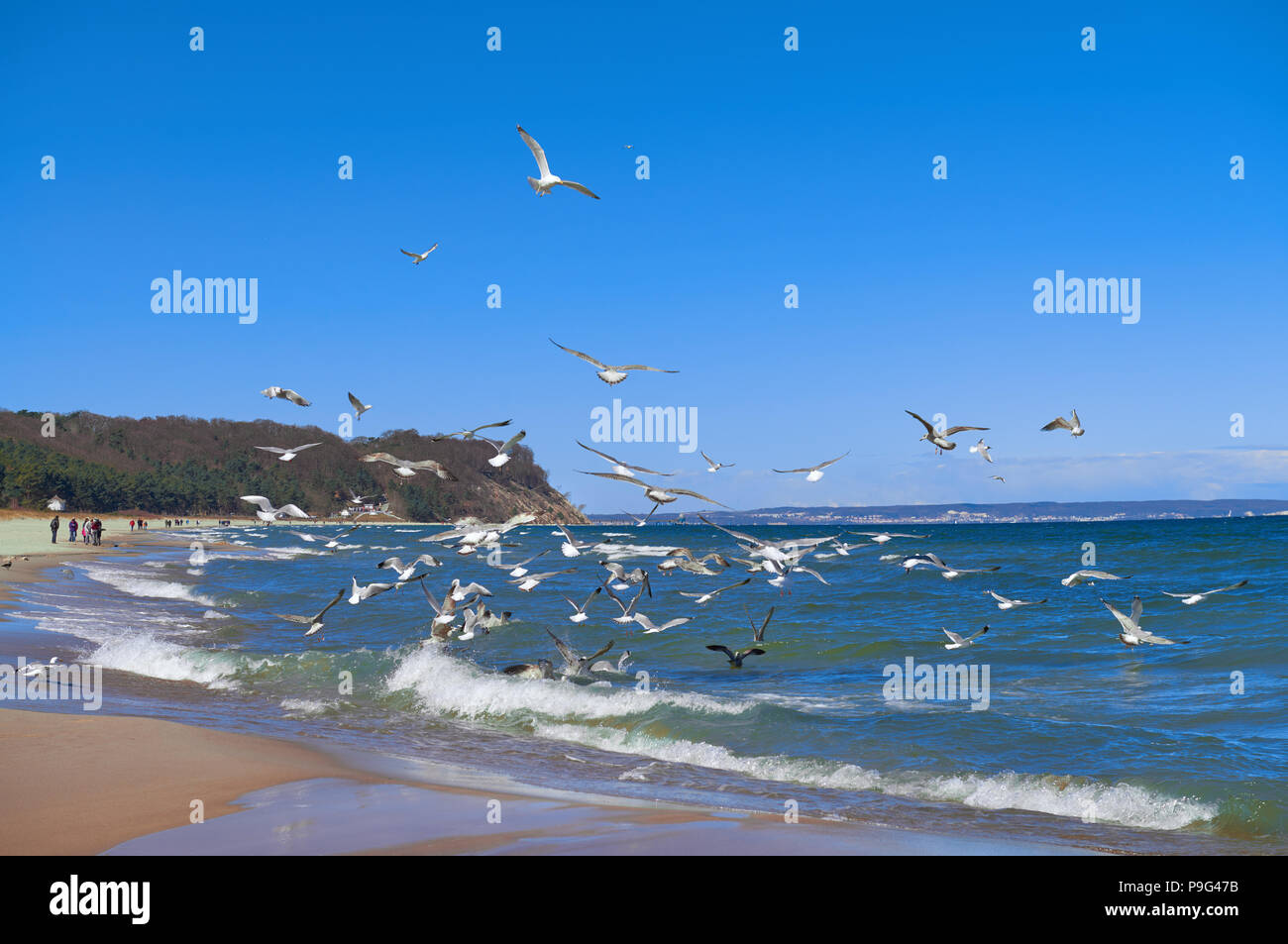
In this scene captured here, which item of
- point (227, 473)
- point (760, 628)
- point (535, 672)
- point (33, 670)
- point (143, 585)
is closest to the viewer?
point (33, 670)

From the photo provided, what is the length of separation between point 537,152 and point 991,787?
7.54 metres

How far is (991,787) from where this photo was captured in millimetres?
8406

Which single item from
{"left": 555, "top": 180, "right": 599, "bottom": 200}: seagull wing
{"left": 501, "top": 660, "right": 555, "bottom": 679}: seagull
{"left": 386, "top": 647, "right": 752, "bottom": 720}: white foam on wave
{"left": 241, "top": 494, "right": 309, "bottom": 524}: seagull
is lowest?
{"left": 386, "top": 647, "right": 752, "bottom": 720}: white foam on wave

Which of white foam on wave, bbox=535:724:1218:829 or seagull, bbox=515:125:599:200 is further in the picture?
seagull, bbox=515:125:599:200

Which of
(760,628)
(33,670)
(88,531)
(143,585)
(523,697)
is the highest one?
(88,531)

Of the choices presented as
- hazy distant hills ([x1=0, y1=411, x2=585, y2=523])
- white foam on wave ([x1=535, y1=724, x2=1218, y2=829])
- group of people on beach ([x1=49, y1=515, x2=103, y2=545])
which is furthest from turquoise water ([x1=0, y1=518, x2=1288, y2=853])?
hazy distant hills ([x1=0, y1=411, x2=585, y2=523])

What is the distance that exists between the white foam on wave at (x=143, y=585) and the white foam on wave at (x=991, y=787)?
2008 centimetres

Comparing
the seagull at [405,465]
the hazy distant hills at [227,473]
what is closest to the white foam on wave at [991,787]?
the seagull at [405,465]

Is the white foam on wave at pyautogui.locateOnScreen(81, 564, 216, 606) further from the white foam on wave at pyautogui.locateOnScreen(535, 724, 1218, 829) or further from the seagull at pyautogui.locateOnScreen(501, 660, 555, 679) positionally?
the white foam on wave at pyautogui.locateOnScreen(535, 724, 1218, 829)

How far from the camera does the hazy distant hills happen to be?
385 feet

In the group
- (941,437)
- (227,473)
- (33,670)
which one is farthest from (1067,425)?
(227,473)

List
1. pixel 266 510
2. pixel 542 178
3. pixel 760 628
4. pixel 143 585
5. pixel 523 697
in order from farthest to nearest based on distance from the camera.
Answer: pixel 143 585 < pixel 760 628 < pixel 266 510 < pixel 523 697 < pixel 542 178

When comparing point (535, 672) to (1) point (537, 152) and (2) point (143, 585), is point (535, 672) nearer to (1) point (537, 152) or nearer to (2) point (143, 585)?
(1) point (537, 152)

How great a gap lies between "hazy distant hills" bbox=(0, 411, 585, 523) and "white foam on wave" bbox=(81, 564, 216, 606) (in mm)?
76686
